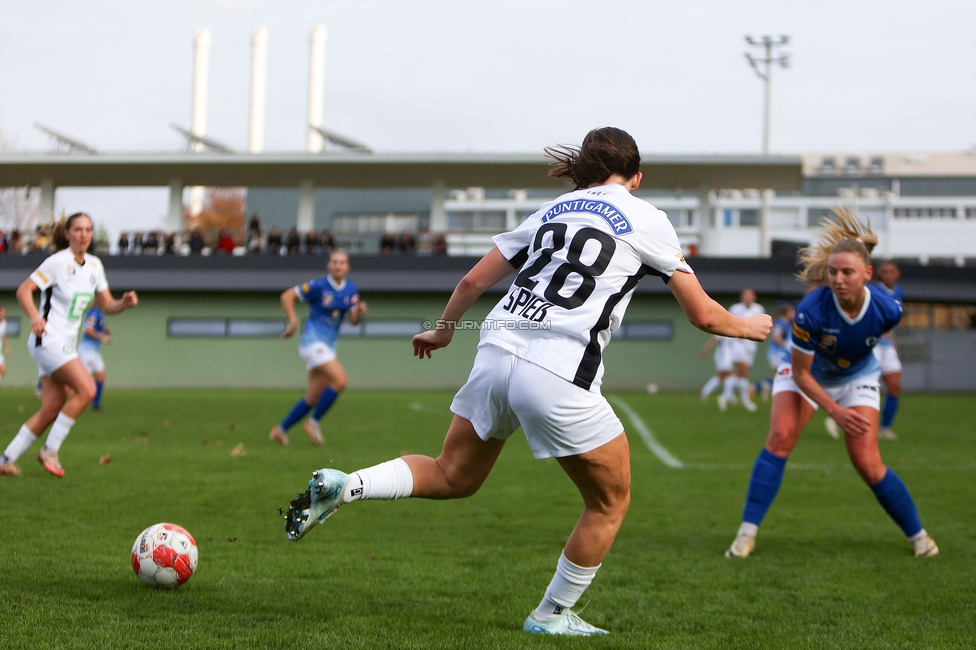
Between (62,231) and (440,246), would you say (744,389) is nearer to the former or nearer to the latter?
(62,231)

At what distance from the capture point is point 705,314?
3514 mm

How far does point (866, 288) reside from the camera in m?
5.61

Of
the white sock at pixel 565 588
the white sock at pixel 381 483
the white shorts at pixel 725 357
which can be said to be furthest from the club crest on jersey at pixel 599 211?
the white shorts at pixel 725 357

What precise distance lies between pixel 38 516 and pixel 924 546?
577 cm

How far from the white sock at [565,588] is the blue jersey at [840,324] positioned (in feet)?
8.41

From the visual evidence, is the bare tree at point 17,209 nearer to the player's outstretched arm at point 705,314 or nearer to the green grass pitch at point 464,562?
the green grass pitch at point 464,562

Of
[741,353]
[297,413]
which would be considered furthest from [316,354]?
[741,353]

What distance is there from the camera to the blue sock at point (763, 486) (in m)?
5.85

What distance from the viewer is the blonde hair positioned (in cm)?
577

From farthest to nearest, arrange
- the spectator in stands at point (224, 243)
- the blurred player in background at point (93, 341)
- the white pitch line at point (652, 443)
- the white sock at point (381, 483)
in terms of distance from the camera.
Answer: the spectator in stands at point (224, 243) → the blurred player in background at point (93, 341) → the white pitch line at point (652, 443) → the white sock at point (381, 483)

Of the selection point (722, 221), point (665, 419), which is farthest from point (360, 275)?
point (722, 221)

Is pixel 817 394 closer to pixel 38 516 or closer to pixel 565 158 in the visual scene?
pixel 565 158

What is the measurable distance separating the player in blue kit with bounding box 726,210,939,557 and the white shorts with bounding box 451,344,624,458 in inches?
97.0

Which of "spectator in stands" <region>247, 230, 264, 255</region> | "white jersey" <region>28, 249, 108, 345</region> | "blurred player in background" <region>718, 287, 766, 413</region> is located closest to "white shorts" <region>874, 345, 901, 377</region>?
"blurred player in background" <region>718, 287, 766, 413</region>
